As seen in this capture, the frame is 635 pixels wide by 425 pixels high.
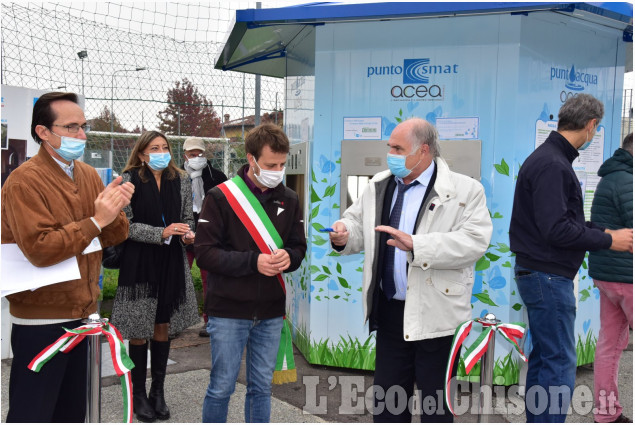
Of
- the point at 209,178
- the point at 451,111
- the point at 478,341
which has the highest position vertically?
the point at 451,111

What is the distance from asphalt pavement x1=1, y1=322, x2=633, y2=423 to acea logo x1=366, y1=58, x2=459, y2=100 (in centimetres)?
235

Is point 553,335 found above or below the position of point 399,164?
below

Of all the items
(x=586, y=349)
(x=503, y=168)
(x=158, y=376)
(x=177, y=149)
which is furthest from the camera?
(x=177, y=149)

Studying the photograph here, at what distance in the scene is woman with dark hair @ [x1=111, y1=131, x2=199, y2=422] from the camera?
12.5ft

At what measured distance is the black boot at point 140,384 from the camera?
3.92 meters

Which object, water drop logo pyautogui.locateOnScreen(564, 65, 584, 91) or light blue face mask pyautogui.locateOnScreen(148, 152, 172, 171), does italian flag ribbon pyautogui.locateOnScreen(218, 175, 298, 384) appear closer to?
→ light blue face mask pyautogui.locateOnScreen(148, 152, 172, 171)

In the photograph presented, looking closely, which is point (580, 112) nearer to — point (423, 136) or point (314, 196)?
point (423, 136)

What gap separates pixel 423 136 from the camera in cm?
307

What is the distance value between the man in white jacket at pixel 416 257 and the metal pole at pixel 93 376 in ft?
4.05

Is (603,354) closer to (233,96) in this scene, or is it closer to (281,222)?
(281,222)

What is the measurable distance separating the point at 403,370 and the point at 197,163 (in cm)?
345

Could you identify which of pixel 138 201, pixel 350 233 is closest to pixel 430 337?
pixel 350 233

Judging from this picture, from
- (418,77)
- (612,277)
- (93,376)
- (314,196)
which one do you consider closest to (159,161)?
(314,196)

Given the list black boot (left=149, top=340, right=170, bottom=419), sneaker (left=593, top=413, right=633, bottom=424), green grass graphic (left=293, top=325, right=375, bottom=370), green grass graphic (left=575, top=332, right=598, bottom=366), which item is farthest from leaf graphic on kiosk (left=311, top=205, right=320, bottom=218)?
sneaker (left=593, top=413, right=633, bottom=424)
